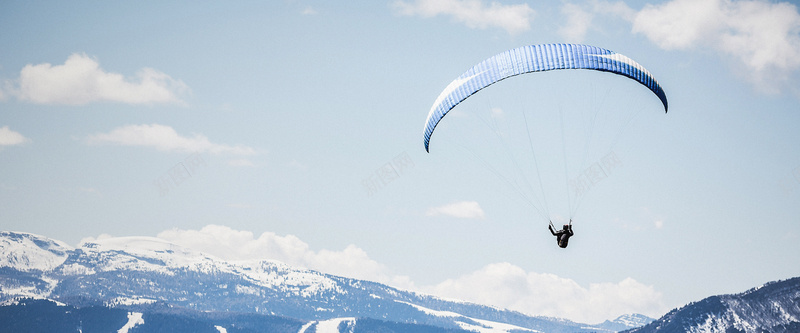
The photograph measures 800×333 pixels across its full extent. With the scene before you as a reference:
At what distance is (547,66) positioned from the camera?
41094 mm

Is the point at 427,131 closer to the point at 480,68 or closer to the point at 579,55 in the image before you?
the point at 480,68

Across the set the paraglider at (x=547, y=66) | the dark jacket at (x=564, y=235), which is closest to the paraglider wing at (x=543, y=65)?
the paraglider at (x=547, y=66)

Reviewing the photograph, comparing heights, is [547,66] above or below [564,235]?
above

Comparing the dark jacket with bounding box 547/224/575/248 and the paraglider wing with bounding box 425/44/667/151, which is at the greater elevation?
the paraglider wing with bounding box 425/44/667/151

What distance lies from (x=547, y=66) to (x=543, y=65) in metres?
0.22

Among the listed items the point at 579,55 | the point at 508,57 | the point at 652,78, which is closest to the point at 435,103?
the point at 508,57

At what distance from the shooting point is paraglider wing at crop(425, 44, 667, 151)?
1626 inches

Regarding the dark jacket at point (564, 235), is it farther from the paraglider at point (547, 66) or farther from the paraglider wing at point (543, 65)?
the paraglider wing at point (543, 65)

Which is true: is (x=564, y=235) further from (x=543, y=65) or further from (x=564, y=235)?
(x=543, y=65)

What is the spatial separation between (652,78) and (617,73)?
289 cm

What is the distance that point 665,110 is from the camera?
45.1 m

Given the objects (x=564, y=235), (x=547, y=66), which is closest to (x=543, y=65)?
(x=547, y=66)

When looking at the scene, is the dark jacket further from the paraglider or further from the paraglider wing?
the paraglider wing

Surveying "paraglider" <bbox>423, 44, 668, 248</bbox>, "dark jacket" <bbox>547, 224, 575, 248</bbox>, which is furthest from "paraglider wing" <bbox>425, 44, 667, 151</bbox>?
"dark jacket" <bbox>547, 224, 575, 248</bbox>
